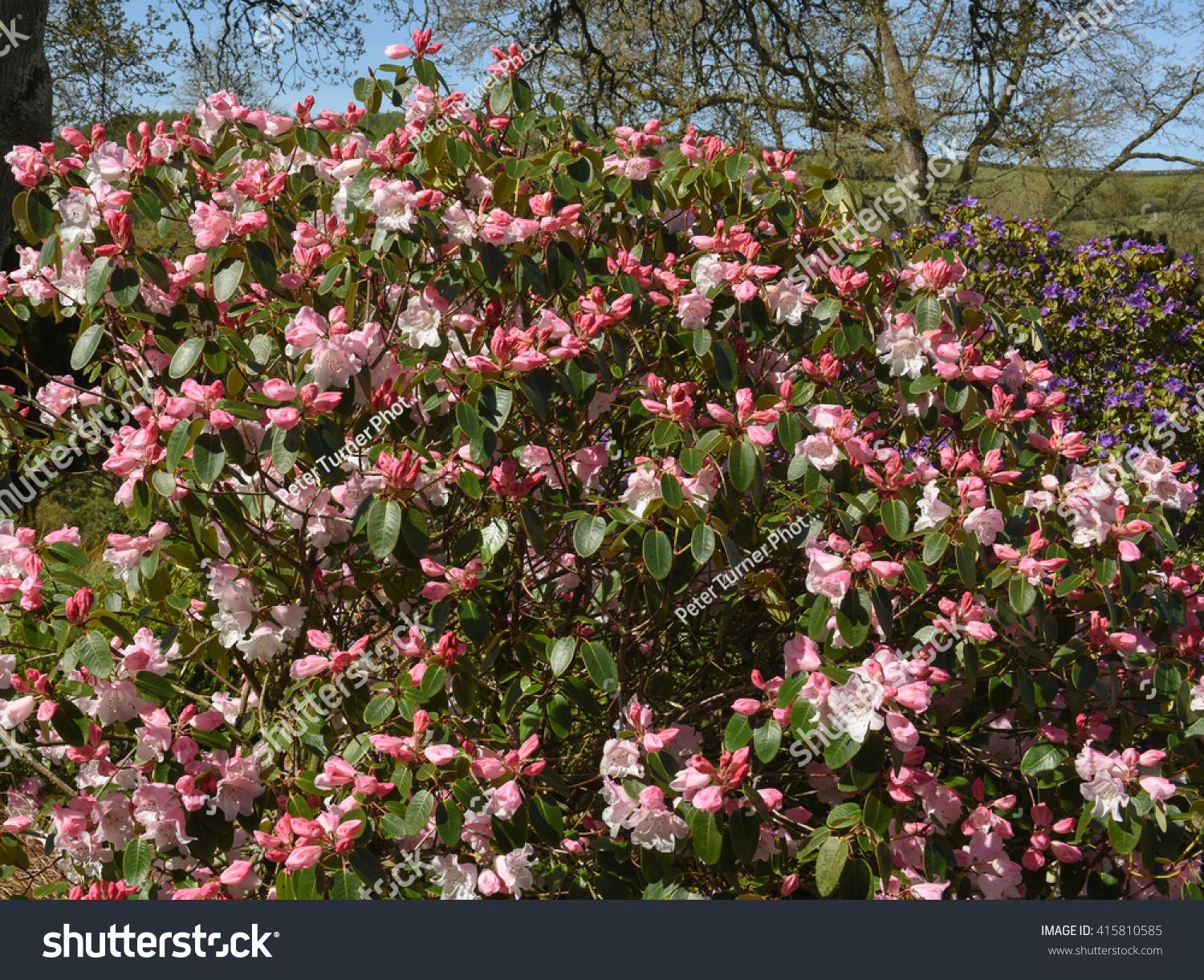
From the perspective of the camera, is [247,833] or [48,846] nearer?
[48,846]

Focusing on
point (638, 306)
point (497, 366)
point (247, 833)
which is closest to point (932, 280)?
point (638, 306)

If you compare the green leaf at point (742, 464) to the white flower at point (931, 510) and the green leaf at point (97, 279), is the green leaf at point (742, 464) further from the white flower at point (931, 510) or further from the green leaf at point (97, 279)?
the green leaf at point (97, 279)

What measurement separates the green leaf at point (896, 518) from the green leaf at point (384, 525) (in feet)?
2.86

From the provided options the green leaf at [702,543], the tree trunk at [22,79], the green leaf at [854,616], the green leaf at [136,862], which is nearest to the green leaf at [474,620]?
the green leaf at [702,543]

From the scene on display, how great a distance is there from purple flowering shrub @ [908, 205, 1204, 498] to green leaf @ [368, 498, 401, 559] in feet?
17.3

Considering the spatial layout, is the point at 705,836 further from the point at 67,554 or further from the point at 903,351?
the point at 67,554

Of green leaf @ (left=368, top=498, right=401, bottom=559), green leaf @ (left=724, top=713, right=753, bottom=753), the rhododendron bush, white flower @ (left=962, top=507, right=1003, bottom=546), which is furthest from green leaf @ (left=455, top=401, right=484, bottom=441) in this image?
white flower @ (left=962, top=507, right=1003, bottom=546)

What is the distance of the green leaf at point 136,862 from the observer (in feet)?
6.45

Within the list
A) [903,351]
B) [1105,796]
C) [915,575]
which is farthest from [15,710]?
[1105,796]

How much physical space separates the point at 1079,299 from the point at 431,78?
211 inches

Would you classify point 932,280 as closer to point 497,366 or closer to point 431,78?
point 497,366

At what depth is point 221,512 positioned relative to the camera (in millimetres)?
1990

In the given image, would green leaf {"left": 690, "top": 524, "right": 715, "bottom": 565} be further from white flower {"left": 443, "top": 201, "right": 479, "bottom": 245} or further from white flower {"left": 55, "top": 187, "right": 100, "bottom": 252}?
white flower {"left": 55, "top": 187, "right": 100, "bottom": 252}

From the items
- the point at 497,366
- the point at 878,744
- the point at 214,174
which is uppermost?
the point at 214,174
